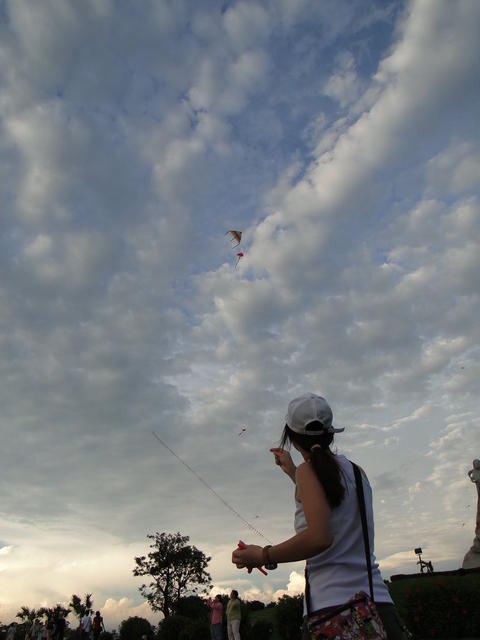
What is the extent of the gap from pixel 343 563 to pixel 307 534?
249 mm

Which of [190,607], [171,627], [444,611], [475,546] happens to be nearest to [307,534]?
[444,611]

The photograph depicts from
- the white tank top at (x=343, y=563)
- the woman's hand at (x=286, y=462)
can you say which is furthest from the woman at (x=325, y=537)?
the woman's hand at (x=286, y=462)

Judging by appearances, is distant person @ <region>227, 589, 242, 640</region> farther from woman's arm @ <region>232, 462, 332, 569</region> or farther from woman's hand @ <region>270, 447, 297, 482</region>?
woman's arm @ <region>232, 462, 332, 569</region>

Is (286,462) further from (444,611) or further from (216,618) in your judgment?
(216,618)

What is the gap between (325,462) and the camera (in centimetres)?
244

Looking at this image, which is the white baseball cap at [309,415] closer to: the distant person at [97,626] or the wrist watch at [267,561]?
the wrist watch at [267,561]

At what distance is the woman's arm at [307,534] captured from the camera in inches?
88.0

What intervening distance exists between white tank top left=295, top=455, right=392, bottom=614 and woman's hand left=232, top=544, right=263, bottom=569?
22cm

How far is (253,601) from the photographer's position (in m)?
38.7

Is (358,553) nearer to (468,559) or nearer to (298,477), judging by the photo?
(298,477)

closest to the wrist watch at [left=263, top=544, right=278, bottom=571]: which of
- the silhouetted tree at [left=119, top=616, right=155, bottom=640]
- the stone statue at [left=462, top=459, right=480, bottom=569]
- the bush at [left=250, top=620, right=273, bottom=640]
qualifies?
the bush at [left=250, top=620, right=273, bottom=640]

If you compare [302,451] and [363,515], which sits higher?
[302,451]

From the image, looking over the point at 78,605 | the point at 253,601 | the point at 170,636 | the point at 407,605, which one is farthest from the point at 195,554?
the point at 407,605

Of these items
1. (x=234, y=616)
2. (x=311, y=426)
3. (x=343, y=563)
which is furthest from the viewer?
(x=234, y=616)
